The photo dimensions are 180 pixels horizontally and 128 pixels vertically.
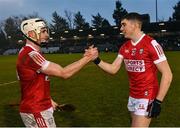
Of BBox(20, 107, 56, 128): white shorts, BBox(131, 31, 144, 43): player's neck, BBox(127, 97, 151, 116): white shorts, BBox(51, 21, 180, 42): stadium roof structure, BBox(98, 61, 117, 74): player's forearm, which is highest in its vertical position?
BBox(131, 31, 144, 43): player's neck

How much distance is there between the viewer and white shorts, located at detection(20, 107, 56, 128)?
584cm

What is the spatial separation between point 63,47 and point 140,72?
427 ft

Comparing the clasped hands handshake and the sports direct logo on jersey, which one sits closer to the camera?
the clasped hands handshake

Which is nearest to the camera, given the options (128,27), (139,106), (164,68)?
(164,68)

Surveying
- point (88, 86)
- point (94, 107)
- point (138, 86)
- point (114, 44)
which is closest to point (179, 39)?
point (114, 44)

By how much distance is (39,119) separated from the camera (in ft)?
19.2

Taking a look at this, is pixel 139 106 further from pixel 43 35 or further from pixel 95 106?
pixel 95 106

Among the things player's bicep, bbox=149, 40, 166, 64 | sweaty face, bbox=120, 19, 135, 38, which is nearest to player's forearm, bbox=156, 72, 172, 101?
player's bicep, bbox=149, 40, 166, 64

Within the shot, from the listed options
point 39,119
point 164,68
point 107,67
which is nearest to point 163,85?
point 164,68

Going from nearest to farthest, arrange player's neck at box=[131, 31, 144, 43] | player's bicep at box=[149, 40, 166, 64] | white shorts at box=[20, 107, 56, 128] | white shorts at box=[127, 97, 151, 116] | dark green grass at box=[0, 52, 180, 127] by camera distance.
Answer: white shorts at box=[20, 107, 56, 128] < player's bicep at box=[149, 40, 166, 64] < white shorts at box=[127, 97, 151, 116] < player's neck at box=[131, 31, 144, 43] < dark green grass at box=[0, 52, 180, 127]

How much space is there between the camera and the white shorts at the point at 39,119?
19.2 feet

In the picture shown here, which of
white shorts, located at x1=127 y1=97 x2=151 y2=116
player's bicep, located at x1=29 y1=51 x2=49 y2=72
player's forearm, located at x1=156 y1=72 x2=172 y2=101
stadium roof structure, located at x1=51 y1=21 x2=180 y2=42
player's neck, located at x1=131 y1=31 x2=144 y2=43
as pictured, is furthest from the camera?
stadium roof structure, located at x1=51 y1=21 x2=180 y2=42

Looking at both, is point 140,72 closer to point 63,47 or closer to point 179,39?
point 179,39

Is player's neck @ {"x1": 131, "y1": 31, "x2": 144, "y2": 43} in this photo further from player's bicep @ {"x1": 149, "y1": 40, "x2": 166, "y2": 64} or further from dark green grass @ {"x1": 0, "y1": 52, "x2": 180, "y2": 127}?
dark green grass @ {"x1": 0, "y1": 52, "x2": 180, "y2": 127}
